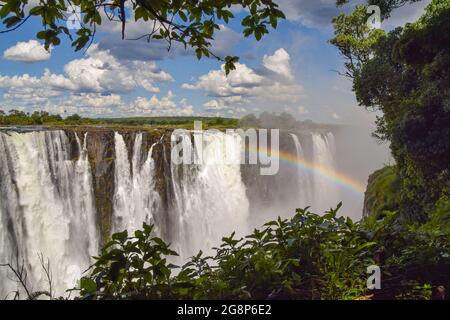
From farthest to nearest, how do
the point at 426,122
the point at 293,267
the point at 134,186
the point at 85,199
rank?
the point at 134,186
the point at 85,199
the point at 426,122
the point at 293,267

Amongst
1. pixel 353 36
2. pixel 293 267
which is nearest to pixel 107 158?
pixel 353 36

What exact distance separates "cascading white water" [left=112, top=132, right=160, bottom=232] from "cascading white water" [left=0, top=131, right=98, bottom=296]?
1.78m

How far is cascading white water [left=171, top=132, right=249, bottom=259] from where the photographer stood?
26000 mm

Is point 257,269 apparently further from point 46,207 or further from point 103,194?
point 103,194

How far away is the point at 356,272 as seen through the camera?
2402mm

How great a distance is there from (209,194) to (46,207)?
9744mm

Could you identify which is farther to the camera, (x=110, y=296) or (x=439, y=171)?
(x=439, y=171)

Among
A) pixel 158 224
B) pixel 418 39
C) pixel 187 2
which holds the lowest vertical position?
pixel 158 224

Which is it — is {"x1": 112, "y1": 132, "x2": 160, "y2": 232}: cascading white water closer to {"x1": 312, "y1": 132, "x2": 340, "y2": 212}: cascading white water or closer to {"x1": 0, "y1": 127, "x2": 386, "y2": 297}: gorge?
{"x1": 0, "y1": 127, "x2": 386, "y2": 297}: gorge

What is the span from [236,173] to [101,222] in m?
9.42

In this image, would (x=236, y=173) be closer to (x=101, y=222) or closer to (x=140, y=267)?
(x=101, y=222)

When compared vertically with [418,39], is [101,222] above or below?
below

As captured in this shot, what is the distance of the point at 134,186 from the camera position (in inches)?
1006
